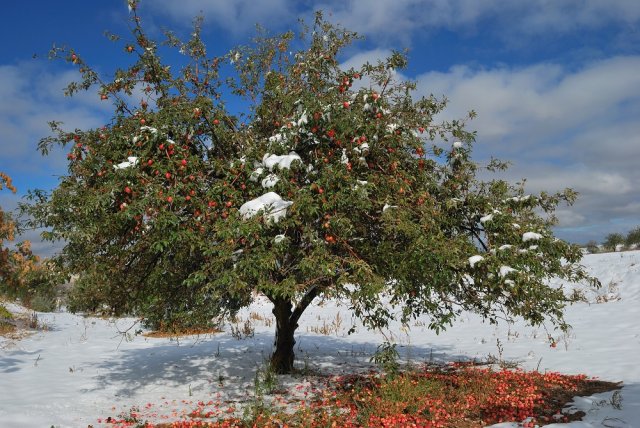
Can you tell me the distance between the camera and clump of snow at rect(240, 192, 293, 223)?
6.26 metres

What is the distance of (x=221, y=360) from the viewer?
13.1m

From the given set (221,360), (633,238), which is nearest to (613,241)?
(633,238)

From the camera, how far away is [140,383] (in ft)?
34.9

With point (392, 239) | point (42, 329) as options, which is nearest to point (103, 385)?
point (392, 239)

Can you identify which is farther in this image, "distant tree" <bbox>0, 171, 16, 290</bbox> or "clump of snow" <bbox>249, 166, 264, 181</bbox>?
"distant tree" <bbox>0, 171, 16, 290</bbox>

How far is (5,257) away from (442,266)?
37.0 feet

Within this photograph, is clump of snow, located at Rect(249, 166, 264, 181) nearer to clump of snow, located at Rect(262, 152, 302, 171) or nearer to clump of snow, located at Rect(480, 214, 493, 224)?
clump of snow, located at Rect(262, 152, 302, 171)

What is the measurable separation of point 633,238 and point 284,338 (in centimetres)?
4374

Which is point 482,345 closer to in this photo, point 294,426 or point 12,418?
point 294,426

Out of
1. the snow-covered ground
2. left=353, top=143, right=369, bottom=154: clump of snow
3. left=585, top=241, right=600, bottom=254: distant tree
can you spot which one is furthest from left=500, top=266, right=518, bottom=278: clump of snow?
left=585, top=241, right=600, bottom=254: distant tree

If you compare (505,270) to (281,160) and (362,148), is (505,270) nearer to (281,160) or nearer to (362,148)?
(362,148)

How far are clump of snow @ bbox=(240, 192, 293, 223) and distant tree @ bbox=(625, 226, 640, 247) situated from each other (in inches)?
1780

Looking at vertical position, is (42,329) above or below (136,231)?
below

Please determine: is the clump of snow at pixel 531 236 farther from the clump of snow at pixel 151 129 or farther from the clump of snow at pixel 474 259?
the clump of snow at pixel 151 129
